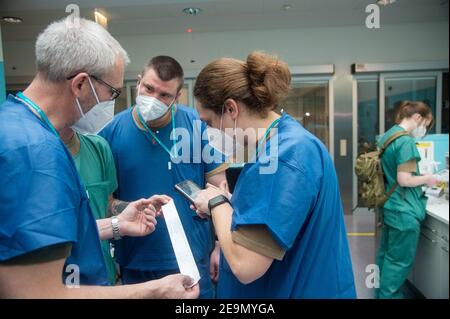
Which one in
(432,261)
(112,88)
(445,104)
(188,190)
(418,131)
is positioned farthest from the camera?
(445,104)

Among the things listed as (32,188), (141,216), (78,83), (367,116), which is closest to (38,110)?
(78,83)

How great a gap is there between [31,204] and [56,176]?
7 centimetres

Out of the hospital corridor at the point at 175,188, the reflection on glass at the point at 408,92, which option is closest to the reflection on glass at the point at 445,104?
the reflection on glass at the point at 408,92

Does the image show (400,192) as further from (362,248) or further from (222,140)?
(222,140)

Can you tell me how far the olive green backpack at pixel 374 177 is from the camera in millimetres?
2248

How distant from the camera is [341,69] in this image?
409cm

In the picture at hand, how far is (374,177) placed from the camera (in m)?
2.37

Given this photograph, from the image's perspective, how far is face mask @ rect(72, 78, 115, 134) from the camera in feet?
2.72

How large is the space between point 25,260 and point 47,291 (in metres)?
0.07

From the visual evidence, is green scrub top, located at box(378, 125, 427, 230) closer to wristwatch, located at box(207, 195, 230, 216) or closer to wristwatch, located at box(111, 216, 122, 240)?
wristwatch, located at box(207, 195, 230, 216)

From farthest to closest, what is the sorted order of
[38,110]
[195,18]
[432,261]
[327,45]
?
[327,45], [195,18], [432,261], [38,110]

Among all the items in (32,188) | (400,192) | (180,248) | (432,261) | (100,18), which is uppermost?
(100,18)

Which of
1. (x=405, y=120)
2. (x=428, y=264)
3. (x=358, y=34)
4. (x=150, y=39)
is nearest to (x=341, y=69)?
(x=358, y=34)
